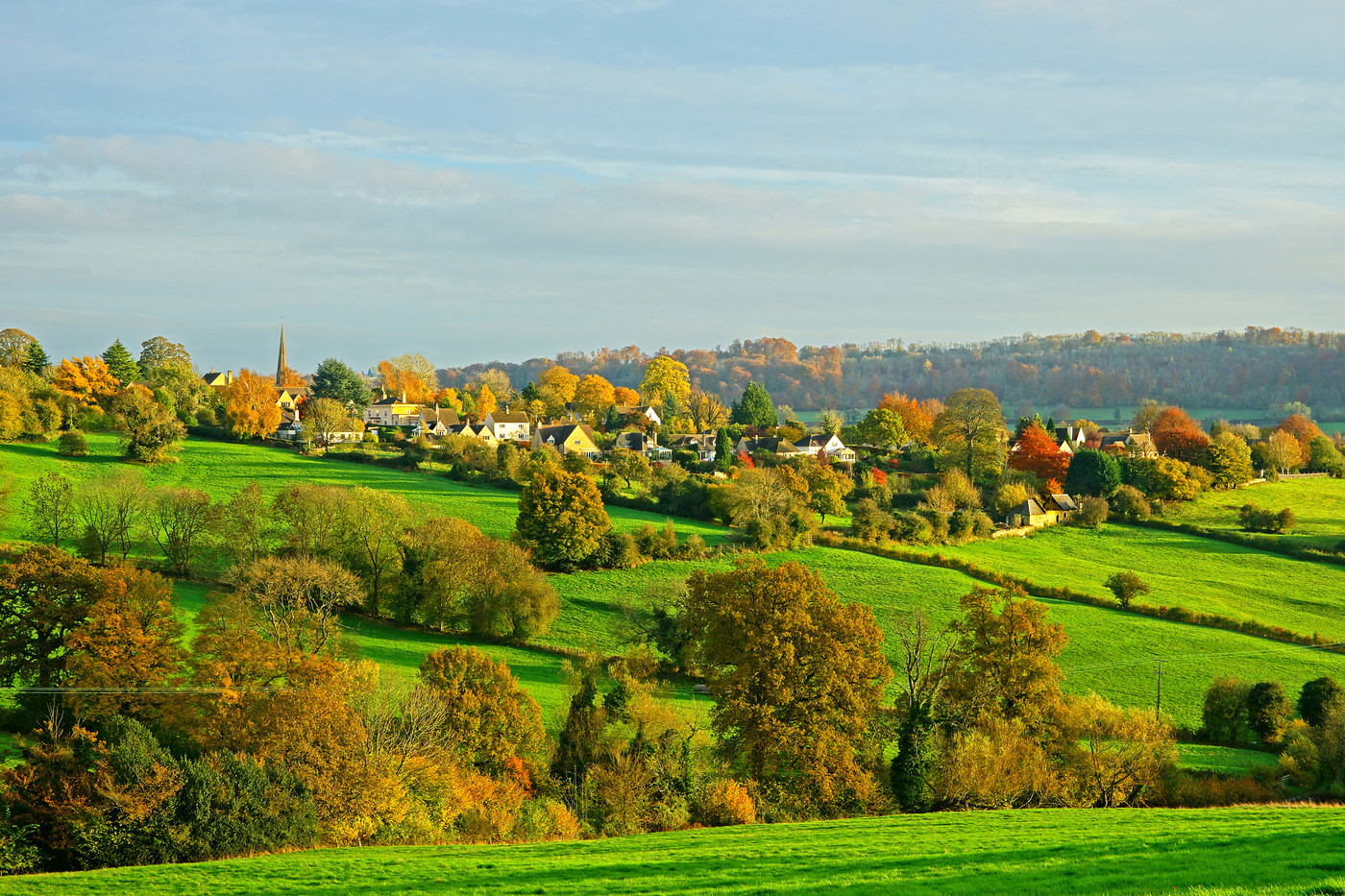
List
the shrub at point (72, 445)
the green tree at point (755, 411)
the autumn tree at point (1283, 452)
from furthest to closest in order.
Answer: the green tree at point (755, 411)
the autumn tree at point (1283, 452)
the shrub at point (72, 445)

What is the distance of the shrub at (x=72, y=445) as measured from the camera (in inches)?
2264

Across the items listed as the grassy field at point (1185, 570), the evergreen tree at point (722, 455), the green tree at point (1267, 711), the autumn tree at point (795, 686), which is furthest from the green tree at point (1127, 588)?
the evergreen tree at point (722, 455)

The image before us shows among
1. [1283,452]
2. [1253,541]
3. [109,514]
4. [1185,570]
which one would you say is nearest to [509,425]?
[109,514]

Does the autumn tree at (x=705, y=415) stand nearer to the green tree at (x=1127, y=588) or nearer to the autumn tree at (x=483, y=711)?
the green tree at (x=1127, y=588)

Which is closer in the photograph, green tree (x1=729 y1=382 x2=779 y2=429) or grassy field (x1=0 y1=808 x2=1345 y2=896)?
grassy field (x1=0 y1=808 x2=1345 y2=896)

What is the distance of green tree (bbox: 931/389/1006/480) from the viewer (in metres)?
70.1

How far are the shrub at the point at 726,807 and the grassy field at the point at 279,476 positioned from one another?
2731 centimetres

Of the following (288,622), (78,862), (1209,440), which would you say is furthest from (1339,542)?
(78,862)

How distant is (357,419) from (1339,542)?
240 feet

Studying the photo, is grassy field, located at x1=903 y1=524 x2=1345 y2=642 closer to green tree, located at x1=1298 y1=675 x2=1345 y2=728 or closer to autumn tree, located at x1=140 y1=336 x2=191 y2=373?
green tree, located at x1=1298 y1=675 x2=1345 y2=728

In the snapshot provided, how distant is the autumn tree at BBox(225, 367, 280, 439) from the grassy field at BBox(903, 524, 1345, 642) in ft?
170

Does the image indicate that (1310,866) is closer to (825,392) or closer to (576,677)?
(576,677)

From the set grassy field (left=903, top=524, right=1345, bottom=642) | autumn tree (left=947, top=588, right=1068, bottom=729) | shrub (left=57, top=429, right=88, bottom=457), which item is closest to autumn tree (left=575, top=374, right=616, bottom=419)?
shrub (left=57, top=429, right=88, bottom=457)

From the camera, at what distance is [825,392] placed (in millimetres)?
195250
